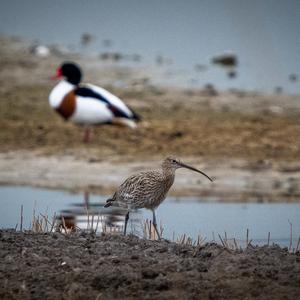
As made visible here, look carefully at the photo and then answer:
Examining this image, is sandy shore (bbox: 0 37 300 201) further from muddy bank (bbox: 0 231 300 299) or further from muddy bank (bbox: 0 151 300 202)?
muddy bank (bbox: 0 231 300 299)

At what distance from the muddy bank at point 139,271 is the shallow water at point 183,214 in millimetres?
A: 2085

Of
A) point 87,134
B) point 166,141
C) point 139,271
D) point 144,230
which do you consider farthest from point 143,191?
point 87,134

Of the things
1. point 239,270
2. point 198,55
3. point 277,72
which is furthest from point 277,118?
point 277,72

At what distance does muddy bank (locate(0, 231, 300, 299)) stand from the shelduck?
7.72 metres

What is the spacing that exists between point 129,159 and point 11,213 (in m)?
3.43

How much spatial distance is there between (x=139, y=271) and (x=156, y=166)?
6.96 m

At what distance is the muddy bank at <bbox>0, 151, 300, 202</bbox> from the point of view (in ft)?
40.8

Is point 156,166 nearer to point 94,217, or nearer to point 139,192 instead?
point 94,217

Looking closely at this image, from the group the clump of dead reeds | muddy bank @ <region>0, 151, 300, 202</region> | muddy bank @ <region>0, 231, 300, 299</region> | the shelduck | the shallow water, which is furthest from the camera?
the shelduck

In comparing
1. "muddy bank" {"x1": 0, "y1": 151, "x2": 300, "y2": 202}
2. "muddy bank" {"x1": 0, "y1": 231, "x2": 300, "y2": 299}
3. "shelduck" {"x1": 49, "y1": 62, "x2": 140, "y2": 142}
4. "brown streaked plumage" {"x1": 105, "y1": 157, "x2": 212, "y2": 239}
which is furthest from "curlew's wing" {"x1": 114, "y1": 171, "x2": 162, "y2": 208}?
"shelduck" {"x1": 49, "y1": 62, "x2": 140, "y2": 142}

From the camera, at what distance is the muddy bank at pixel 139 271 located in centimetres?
632

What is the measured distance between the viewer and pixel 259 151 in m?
14.3

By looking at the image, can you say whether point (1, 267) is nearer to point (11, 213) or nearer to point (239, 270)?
point (239, 270)

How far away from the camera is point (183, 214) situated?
1084 cm
